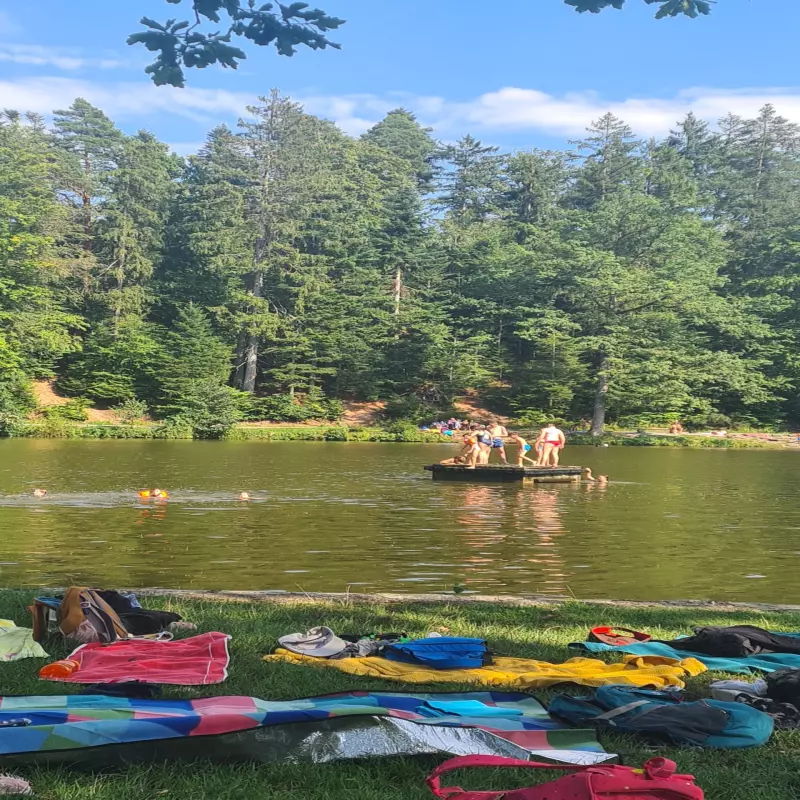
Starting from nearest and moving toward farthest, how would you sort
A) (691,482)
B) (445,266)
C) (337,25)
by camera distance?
(337,25)
(691,482)
(445,266)

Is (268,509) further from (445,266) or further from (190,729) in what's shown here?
(445,266)

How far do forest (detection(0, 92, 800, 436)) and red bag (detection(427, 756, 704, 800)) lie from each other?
40.0 metres

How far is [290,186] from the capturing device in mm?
54125

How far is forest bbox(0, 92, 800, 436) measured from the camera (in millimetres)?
48094

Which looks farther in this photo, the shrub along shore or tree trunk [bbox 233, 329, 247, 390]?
tree trunk [bbox 233, 329, 247, 390]

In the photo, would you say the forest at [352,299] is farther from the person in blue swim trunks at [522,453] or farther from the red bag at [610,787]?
the red bag at [610,787]

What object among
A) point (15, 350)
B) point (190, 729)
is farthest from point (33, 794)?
point (15, 350)

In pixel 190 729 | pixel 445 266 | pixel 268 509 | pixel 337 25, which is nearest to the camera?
pixel 190 729

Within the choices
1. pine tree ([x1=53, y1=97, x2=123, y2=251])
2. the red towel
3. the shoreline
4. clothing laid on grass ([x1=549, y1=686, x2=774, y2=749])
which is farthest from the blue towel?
pine tree ([x1=53, y1=97, x2=123, y2=251])

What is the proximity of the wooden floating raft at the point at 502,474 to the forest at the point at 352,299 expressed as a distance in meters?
21.5

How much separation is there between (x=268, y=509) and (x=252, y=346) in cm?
3726

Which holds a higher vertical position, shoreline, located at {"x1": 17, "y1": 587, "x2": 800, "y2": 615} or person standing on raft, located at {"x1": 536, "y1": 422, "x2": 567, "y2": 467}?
person standing on raft, located at {"x1": 536, "y1": 422, "x2": 567, "y2": 467}

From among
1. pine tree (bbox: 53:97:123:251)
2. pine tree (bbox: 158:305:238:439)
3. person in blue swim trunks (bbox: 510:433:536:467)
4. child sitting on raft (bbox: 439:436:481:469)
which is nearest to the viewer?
person in blue swim trunks (bbox: 510:433:536:467)

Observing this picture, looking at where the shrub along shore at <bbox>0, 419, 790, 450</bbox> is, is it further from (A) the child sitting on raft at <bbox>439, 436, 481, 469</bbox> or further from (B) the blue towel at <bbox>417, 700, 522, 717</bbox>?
(B) the blue towel at <bbox>417, 700, 522, 717</bbox>
